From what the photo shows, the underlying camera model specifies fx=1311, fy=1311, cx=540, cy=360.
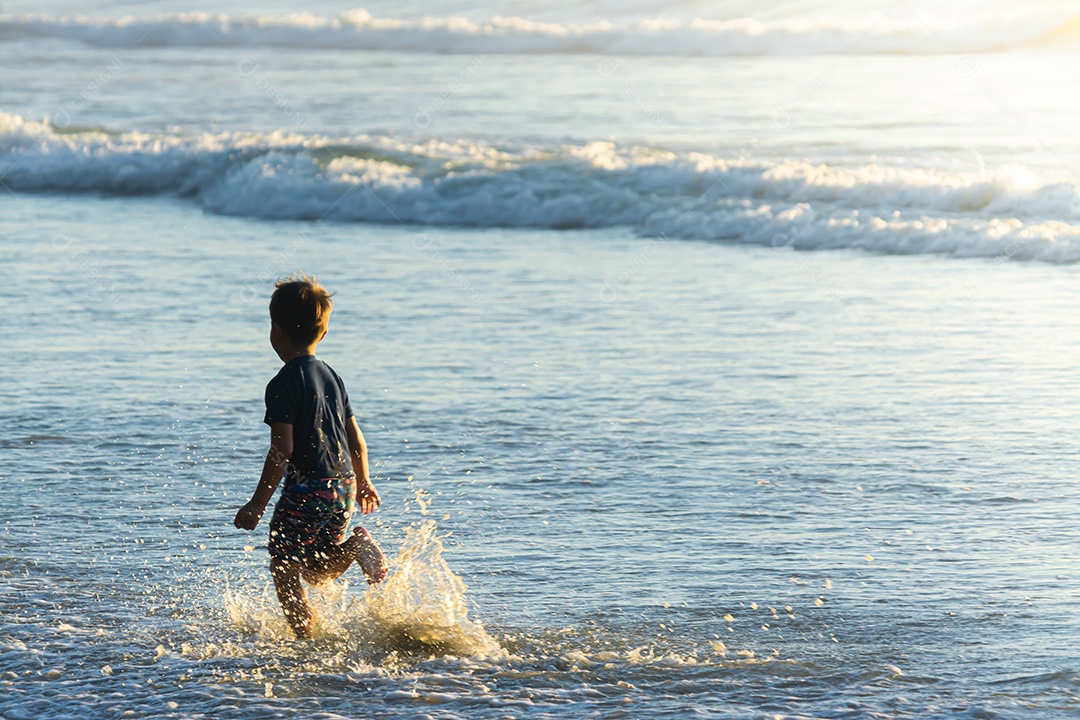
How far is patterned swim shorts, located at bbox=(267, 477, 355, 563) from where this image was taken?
14.0 feet

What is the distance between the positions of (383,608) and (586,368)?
3997 millimetres

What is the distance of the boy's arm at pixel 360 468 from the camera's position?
173 inches

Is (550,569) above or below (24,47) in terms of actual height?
below

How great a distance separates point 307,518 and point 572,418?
10.1 ft

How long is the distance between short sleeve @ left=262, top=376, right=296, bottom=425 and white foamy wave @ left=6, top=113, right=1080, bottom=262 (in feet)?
33.9

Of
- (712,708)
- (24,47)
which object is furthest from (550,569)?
(24,47)

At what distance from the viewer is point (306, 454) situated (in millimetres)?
4250

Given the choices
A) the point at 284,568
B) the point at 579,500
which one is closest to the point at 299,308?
the point at 284,568

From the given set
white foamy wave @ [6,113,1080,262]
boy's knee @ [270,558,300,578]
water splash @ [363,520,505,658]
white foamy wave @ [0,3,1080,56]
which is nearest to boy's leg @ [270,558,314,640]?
boy's knee @ [270,558,300,578]

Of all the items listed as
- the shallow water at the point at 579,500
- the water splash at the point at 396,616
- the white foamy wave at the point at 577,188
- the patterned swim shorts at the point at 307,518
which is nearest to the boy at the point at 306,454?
the patterned swim shorts at the point at 307,518

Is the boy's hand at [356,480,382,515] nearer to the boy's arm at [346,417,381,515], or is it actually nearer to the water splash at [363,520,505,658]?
the boy's arm at [346,417,381,515]

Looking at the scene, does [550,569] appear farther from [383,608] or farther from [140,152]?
[140,152]

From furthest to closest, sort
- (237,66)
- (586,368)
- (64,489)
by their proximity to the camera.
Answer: (237,66) → (586,368) → (64,489)

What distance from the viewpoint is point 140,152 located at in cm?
2017
